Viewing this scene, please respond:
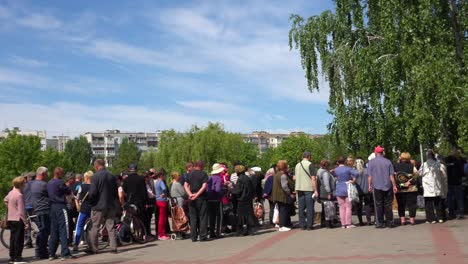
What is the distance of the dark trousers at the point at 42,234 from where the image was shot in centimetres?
1223

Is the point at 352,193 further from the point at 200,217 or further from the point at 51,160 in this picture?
the point at 51,160

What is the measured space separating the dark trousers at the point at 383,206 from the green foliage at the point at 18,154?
69290 mm

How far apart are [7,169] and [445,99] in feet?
232

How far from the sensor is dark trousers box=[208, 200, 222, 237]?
1427cm

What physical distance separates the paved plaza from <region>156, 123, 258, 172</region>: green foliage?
52593 millimetres

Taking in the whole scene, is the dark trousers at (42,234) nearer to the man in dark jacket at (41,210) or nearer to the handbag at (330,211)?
the man in dark jacket at (41,210)

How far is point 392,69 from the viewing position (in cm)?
1877

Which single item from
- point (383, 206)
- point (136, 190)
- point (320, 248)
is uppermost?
point (136, 190)

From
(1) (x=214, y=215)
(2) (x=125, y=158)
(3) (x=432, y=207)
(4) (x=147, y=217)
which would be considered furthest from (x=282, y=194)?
(2) (x=125, y=158)

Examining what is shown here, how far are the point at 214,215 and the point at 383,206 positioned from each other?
413 centimetres

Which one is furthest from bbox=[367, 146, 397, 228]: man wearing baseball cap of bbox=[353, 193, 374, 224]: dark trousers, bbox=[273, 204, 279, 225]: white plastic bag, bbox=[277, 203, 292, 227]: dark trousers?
bbox=[273, 204, 279, 225]: white plastic bag

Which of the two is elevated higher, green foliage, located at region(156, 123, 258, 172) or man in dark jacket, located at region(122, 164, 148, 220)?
green foliage, located at region(156, 123, 258, 172)

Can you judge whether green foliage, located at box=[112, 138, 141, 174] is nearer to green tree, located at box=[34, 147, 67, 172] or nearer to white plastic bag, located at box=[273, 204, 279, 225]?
green tree, located at box=[34, 147, 67, 172]

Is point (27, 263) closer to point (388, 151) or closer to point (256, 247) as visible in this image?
point (256, 247)
